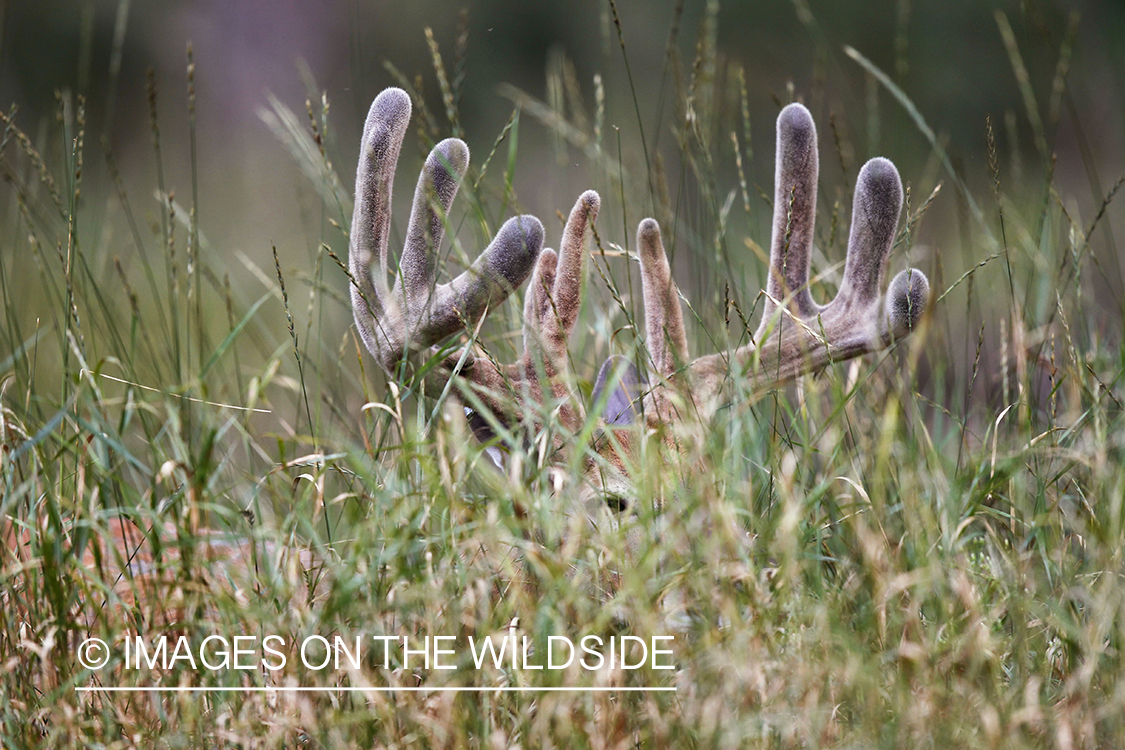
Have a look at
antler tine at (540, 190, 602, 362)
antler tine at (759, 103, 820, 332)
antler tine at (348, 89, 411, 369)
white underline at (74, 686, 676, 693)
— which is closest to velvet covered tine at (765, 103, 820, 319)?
antler tine at (759, 103, 820, 332)

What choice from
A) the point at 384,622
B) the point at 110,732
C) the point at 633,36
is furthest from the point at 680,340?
the point at 633,36

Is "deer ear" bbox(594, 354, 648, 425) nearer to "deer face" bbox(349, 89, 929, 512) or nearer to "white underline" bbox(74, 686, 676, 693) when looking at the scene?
"deer face" bbox(349, 89, 929, 512)

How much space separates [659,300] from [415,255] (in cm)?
35

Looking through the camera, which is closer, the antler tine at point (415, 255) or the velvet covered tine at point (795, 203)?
the antler tine at point (415, 255)

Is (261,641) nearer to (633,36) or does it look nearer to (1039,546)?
(1039,546)

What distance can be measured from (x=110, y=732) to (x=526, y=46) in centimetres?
623

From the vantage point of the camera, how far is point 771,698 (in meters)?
0.86
